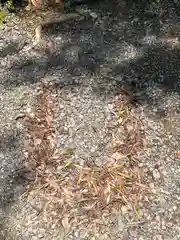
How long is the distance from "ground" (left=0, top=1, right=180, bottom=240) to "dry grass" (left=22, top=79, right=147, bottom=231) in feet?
0.08

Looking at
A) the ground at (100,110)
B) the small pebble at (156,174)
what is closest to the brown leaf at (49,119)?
the ground at (100,110)

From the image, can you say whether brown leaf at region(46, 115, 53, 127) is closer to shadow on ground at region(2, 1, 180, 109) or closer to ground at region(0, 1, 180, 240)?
ground at region(0, 1, 180, 240)

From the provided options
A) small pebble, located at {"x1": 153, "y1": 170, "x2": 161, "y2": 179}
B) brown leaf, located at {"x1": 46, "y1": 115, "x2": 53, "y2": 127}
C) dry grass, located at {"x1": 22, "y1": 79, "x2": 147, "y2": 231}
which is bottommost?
small pebble, located at {"x1": 153, "y1": 170, "x2": 161, "y2": 179}

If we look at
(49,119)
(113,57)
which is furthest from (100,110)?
(113,57)

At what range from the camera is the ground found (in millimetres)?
3814

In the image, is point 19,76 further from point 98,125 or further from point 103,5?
point 103,5

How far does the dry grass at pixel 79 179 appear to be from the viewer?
388cm

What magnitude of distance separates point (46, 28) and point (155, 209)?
98.5 inches

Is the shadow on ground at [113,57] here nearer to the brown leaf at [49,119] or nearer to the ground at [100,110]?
the ground at [100,110]

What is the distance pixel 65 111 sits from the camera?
4539 millimetres

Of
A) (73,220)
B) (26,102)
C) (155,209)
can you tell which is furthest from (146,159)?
(26,102)

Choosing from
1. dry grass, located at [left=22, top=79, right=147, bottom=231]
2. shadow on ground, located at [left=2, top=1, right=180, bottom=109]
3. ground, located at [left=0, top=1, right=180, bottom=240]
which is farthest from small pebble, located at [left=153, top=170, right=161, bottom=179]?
shadow on ground, located at [left=2, top=1, right=180, bottom=109]

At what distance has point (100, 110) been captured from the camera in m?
4.54

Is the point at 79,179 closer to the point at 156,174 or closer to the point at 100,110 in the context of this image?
the point at 156,174
